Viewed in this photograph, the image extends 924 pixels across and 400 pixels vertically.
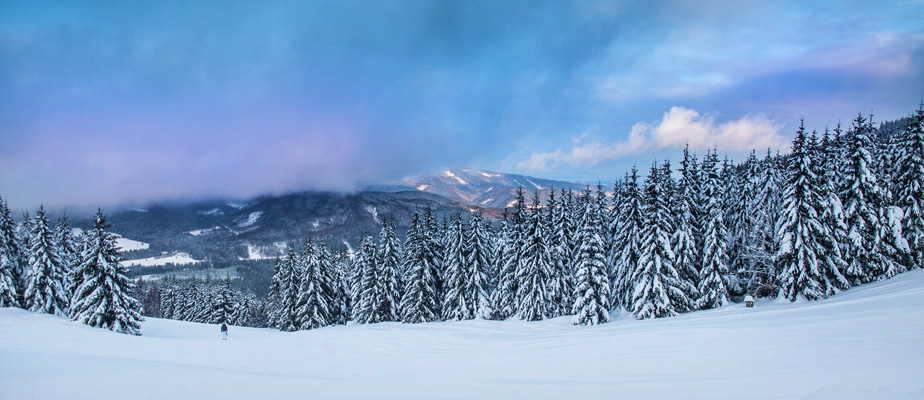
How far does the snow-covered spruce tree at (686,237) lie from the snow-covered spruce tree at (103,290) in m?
45.5

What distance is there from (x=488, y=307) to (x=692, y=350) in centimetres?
2857

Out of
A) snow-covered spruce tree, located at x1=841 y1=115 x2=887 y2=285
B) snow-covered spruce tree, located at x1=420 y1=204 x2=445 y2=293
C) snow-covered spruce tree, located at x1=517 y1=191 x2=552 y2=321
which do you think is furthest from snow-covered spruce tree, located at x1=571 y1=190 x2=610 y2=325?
snow-covered spruce tree, located at x1=420 y1=204 x2=445 y2=293

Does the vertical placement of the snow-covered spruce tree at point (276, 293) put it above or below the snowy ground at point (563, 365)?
below

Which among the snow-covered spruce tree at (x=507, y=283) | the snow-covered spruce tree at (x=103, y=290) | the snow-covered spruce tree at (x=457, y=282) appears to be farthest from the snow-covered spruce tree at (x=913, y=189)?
the snow-covered spruce tree at (x=103, y=290)

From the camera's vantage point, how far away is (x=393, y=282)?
47.2 metres

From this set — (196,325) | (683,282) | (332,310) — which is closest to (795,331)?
(683,282)

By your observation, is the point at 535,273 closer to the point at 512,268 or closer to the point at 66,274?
the point at 512,268

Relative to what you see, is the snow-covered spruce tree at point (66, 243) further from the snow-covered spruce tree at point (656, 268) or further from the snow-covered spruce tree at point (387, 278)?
the snow-covered spruce tree at point (656, 268)

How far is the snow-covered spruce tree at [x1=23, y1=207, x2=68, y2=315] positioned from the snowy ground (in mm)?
23810

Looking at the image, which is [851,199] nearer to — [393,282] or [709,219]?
[709,219]

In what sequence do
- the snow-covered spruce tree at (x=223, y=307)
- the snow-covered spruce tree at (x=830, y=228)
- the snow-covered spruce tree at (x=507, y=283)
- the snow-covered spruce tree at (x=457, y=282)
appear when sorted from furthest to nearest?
the snow-covered spruce tree at (x=223, y=307)
the snow-covered spruce tree at (x=457, y=282)
the snow-covered spruce tree at (x=507, y=283)
the snow-covered spruce tree at (x=830, y=228)

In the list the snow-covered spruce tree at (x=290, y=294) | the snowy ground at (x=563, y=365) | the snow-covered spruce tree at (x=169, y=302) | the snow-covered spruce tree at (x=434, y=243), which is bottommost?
the snow-covered spruce tree at (x=169, y=302)

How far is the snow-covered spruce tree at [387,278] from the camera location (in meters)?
46.8

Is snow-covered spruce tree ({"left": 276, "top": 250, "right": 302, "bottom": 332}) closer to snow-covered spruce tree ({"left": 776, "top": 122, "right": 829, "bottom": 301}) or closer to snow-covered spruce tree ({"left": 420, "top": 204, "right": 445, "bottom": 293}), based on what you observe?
snow-covered spruce tree ({"left": 420, "top": 204, "right": 445, "bottom": 293})
